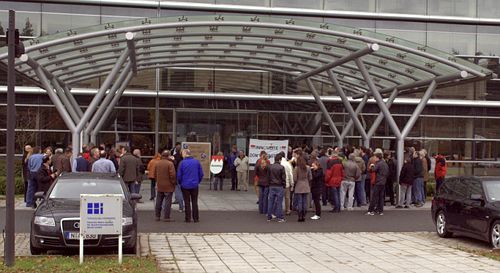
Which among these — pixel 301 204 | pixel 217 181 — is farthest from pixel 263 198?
pixel 217 181

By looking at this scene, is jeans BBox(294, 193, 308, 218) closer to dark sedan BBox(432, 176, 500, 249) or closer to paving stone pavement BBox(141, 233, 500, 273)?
paving stone pavement BBox(141, 233, 500, 273)

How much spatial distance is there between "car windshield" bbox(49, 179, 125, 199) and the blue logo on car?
1.95 metres

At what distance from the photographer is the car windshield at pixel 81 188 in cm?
1206

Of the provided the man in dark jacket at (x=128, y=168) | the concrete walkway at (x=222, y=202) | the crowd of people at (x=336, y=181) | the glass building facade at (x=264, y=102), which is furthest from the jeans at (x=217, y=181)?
the man in dark jacket at (x=128, y=168)

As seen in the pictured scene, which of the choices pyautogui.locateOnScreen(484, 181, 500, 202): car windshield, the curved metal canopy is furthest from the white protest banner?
pyautogui.locateOnScreen(484, 181, 500, 202): car windshield

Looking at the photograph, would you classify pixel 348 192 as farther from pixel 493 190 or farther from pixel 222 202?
pixel 493 190

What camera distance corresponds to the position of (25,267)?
372 inches

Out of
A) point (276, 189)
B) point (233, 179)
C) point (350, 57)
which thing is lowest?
point (233, 179)

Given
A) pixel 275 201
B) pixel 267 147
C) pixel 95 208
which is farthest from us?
pixel 267 147

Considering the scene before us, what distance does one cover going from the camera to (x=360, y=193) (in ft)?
66.5

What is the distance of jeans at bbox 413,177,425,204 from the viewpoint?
20.6 m

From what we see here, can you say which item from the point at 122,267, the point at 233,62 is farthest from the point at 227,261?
the point at 233,62

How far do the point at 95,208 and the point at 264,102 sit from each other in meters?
21.7

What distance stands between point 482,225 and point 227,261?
17.3 ft
